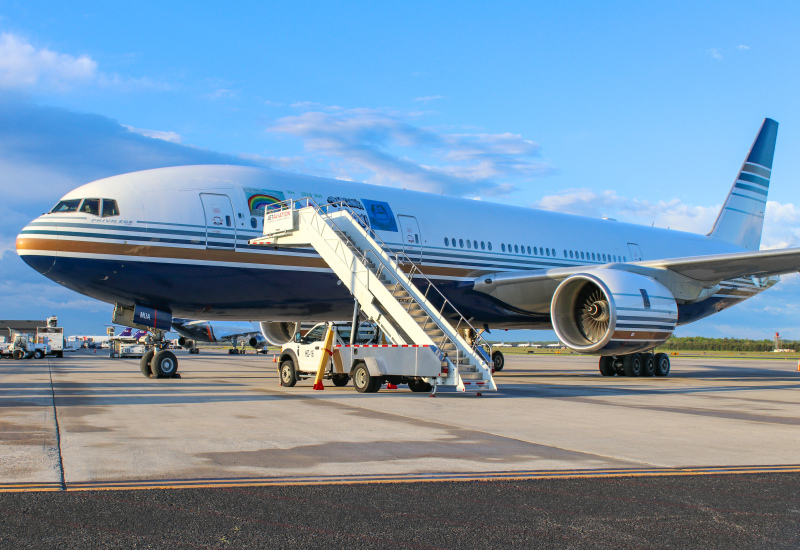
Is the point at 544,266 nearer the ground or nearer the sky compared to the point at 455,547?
nearer the sky

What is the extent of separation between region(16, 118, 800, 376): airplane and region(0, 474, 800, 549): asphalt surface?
10.9m

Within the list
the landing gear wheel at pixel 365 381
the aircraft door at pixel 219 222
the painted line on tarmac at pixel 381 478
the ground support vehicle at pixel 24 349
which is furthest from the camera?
the ground support vehicle at pixel 24 349

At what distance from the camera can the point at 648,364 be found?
72.5 ft

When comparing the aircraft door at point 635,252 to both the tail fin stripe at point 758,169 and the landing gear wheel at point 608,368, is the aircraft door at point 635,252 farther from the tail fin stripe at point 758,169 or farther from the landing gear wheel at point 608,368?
the tail fin stripe at point 758,169

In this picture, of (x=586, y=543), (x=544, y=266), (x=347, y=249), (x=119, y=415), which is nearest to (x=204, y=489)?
(x=586, y=543)

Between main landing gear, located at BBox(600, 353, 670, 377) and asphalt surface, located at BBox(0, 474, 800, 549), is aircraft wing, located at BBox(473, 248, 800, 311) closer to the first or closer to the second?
main landing gear, located at BBox(600, 353, 670, 377)

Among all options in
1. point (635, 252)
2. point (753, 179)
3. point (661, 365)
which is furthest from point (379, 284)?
point (753, 179)

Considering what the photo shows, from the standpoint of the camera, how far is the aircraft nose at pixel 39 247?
577 inches

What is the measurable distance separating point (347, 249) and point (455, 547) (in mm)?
11613

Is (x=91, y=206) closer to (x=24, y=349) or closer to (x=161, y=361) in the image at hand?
(x=161, y=361)

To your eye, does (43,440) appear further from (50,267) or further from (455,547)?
(50,267)

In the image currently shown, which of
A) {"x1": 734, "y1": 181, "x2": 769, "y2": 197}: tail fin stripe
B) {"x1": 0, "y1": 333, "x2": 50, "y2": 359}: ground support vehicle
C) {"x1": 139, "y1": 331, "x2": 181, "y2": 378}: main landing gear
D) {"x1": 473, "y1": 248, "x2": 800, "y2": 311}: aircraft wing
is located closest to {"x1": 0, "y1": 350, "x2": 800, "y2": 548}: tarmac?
{"x1": 139, "y1": 331, "x2": 181, "y2": 378}: main landing gear

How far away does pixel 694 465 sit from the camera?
6316 millimetres

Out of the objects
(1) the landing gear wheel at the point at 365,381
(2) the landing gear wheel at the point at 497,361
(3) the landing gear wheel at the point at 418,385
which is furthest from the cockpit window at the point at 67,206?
(2) the landing gear wheel at the point at 497,361
